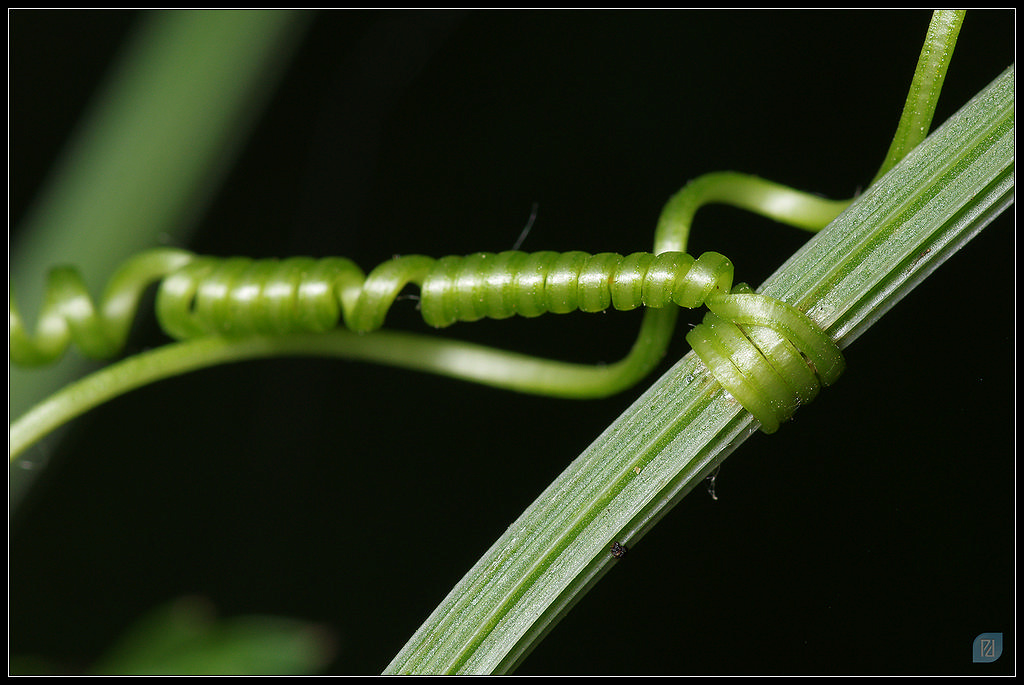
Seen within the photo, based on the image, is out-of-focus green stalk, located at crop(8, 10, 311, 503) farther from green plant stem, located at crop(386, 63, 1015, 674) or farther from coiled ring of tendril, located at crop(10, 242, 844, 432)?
green plant stem, located at crop(386, 63, 1015, 674)

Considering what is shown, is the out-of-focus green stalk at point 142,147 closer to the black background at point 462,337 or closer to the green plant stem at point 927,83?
the black background at point 462,337

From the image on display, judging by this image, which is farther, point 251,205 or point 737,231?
point 251,205

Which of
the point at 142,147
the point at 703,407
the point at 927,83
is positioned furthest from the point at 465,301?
the point at 142,147

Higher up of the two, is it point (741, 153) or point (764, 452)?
point (741, 153)

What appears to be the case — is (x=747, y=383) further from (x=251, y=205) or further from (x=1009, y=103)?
(x=251, y=205)

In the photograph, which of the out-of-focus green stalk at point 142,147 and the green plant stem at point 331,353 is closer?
the green plant stem at point 331,353

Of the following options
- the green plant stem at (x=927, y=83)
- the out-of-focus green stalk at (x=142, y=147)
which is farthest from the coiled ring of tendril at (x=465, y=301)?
the out-of-focus green stalk at (x=142, y=147)

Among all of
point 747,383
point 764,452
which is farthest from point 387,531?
point 747,383
